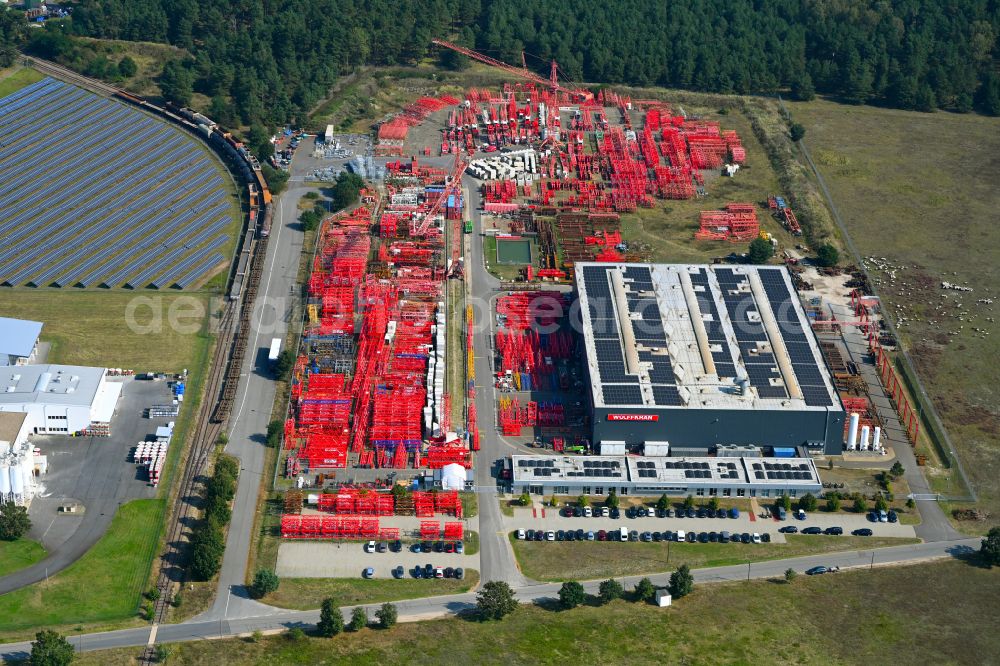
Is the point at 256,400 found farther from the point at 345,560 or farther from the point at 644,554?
the point at 644,554

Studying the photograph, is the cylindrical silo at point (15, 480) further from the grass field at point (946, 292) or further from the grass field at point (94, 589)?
the grass field at point (946, 292)

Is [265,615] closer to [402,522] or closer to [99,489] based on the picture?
[402,522]

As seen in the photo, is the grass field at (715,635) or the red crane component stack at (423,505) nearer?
the grass field at (715,635)

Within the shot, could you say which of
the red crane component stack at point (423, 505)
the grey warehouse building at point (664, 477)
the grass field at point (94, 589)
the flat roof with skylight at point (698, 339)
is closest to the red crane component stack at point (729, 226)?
the flat roof with skylight at point (698, 339)

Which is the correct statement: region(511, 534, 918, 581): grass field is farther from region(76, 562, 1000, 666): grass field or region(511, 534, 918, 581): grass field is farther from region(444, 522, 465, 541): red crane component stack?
region(444, 522, 465, 541): red crane component stack

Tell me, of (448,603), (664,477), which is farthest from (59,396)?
(664,477)

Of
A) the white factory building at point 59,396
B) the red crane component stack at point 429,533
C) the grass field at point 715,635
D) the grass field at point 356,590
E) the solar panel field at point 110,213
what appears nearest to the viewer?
the grass field at point 715,635
